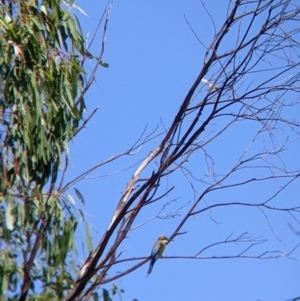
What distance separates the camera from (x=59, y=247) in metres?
4.95

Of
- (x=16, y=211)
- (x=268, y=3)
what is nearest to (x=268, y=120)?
(x=268, y=3)

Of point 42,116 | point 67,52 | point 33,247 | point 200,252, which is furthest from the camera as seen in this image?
point 67,52

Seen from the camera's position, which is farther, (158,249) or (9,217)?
(158,249)

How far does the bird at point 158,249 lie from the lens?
4.69 meters

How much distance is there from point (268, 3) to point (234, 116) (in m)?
0.55

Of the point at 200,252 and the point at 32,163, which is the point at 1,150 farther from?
the point at 200,252

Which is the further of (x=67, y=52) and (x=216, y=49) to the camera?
(x=67, y=52)

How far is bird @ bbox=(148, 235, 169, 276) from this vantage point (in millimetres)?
4686

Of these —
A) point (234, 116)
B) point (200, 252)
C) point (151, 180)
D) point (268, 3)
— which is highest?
point (268, 3)

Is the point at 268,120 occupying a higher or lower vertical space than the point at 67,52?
lower

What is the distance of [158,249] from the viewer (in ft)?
16.1

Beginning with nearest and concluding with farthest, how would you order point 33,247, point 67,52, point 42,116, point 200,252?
point 200,252 → point 33,247 → point 42,116 → point 67,52

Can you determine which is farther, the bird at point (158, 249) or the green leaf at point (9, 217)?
the bird at point (158, 249)

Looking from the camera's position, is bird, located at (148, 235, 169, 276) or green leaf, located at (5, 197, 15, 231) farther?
bird, located at (148, 235, 169, 276)
